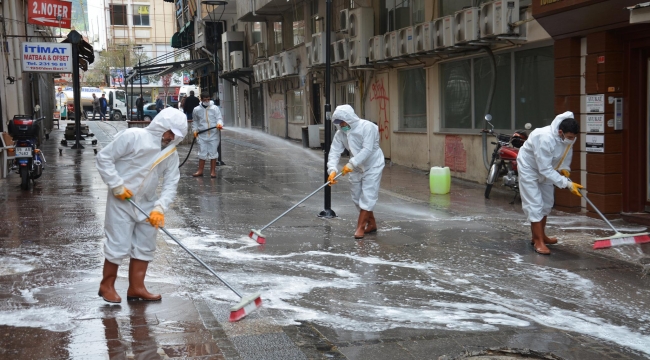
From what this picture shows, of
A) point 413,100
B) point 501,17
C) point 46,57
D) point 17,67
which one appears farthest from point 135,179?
point 17,67

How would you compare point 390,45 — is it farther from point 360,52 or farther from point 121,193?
point 121,193

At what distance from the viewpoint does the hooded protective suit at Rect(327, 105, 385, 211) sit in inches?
346

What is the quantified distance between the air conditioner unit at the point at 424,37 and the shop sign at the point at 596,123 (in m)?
4.64

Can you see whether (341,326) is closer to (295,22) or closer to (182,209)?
(182,209)

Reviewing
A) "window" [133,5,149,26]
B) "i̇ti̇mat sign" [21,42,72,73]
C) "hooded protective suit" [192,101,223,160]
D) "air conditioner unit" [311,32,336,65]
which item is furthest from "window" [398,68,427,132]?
"window" [133,5,149,26]

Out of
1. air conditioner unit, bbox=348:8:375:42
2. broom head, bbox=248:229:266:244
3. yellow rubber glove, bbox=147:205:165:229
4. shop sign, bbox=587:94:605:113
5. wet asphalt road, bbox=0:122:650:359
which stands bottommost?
wet asphalt road, bbox=0:122:650:359

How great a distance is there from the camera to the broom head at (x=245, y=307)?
5.05 m

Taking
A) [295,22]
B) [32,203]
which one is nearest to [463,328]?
[32,203]

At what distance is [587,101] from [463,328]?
599cm

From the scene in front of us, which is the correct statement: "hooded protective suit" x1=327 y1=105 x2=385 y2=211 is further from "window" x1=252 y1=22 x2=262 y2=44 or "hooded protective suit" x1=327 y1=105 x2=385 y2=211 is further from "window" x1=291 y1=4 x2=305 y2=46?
"window" x1=252 y1=22 x2=262 y2=44

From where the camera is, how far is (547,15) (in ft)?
33.5

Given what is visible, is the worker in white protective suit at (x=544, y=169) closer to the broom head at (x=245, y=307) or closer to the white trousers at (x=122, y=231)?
the broom head at (x=245, y=307)

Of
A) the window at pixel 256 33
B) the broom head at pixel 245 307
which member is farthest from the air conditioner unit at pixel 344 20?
the broom head at pixel 245 307

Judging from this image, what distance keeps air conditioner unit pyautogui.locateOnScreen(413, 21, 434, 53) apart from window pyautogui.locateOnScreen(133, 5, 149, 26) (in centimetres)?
5462
